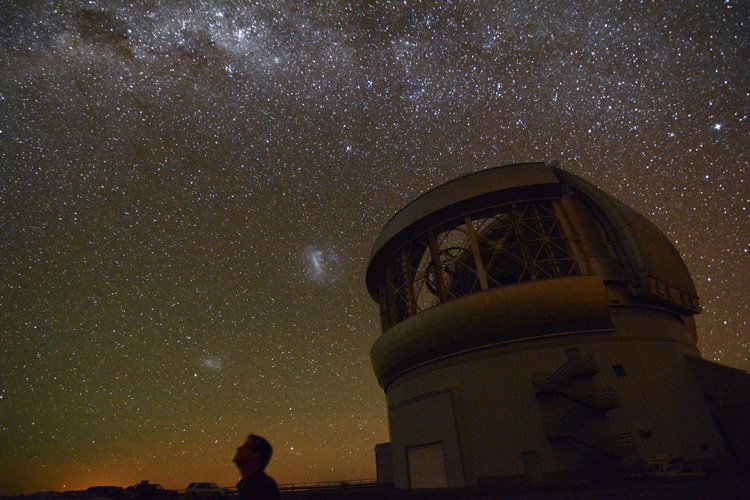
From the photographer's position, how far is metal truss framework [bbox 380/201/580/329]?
2467 centimetres

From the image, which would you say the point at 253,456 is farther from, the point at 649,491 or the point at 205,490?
the point at 205,490

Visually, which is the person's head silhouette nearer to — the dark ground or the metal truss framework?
the dark ground

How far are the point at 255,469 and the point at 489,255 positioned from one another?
27.9 meters

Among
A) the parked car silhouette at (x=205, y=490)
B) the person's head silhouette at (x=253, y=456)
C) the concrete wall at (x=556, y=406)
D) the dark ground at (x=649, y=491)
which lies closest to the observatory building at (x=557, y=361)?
the concrete wall at (x=556, y=406)

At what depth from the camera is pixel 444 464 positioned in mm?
22266

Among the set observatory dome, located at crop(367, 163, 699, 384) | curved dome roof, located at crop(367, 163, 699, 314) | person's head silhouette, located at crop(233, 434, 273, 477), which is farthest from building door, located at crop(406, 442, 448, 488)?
person's head silhouette, located at crop(233, 434, 273, 477)

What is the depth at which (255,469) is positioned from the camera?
147 inches

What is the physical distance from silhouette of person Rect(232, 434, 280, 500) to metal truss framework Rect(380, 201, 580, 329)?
20996 millimetres

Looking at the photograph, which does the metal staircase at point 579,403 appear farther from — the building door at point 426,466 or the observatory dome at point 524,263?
the building door at point 426,466

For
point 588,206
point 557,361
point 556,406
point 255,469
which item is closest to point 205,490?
point 556,406

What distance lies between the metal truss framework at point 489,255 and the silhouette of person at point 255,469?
827 inches

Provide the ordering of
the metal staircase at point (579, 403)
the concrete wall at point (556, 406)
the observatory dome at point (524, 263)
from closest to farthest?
the metal staircase at point (579, 403), the concrete wall at point (556, 406), the observatory dome at point (524, 263)

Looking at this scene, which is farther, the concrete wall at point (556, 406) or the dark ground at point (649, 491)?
the concrete wall at point (556, 406)

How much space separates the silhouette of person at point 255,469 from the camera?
358cm
